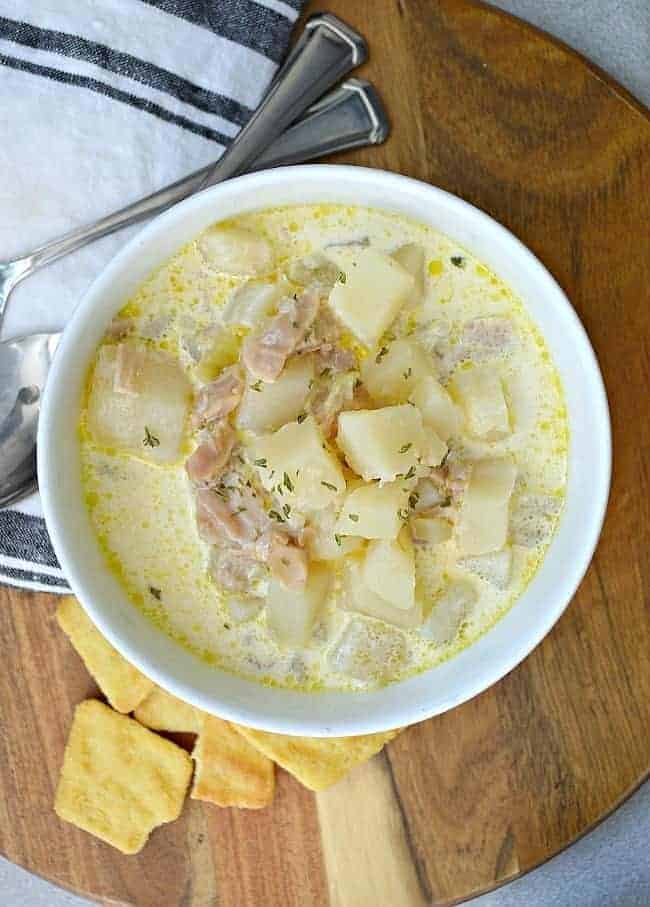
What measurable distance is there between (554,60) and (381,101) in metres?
0.40

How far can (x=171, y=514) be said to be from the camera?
225 centimetres

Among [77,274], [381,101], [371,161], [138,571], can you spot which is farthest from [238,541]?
[381,101]

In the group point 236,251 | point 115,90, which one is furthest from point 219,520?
point 115,90

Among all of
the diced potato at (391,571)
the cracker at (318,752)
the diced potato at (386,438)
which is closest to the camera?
the diced potato at (386,438)

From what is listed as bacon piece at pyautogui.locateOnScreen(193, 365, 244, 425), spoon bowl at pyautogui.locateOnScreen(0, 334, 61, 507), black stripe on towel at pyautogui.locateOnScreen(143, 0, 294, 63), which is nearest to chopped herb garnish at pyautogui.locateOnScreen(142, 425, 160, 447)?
bacon piece at pyautogui.locateOnScreen(193, 365, 244, 425)

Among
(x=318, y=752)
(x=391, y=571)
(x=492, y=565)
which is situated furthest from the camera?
(x=318, y=752)

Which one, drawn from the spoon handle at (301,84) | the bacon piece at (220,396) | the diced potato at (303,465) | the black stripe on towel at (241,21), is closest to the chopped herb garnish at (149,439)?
the bacon piece at (220,396)

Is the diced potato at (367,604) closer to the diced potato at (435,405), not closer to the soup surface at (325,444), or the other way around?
the soup surface at (325,444)

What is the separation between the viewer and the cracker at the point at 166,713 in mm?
2436

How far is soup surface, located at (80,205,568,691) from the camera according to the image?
2084mm

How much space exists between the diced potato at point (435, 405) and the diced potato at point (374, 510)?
155 millimetres

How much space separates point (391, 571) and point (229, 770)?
0.69 metres

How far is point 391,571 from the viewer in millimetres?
2123

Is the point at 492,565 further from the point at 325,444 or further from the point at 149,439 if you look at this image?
the point at 149,439
